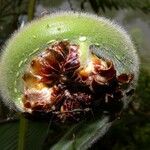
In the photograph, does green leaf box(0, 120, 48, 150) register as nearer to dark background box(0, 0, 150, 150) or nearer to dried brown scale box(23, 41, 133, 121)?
dried brown scale box(23, 41, 133, 121)

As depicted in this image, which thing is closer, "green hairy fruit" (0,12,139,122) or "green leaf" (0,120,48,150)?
"green hairy fruit" (0,12,139,122)

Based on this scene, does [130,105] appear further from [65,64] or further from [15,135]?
[65,64]

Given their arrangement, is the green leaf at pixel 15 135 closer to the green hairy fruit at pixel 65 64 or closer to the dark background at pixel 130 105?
the green hairy fruit at pixel 65 64

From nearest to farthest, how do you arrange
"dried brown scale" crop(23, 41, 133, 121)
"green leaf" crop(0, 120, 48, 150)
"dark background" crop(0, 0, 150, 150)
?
"dried brown scale" crop(23, 41, 133, 121) < "green leaf" crop(0, 120, 48, 150) < "dark background" crop(0, 0, 150, 150)

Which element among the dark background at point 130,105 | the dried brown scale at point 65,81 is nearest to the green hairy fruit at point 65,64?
the dried brown scale at point 65,81

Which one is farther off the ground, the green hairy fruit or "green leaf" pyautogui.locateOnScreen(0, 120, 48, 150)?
the green hairy fruit

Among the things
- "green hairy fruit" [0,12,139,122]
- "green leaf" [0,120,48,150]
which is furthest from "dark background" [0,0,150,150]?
"green hairy fruit" [0,12,139,122]

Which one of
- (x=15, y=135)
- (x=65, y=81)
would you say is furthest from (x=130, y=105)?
(x=65, y=81)

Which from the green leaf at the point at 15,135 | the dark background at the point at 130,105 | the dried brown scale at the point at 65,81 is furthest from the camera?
the dark background at the point at 130,105

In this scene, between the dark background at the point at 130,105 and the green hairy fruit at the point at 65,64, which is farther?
the dark background at the point at 130,105
